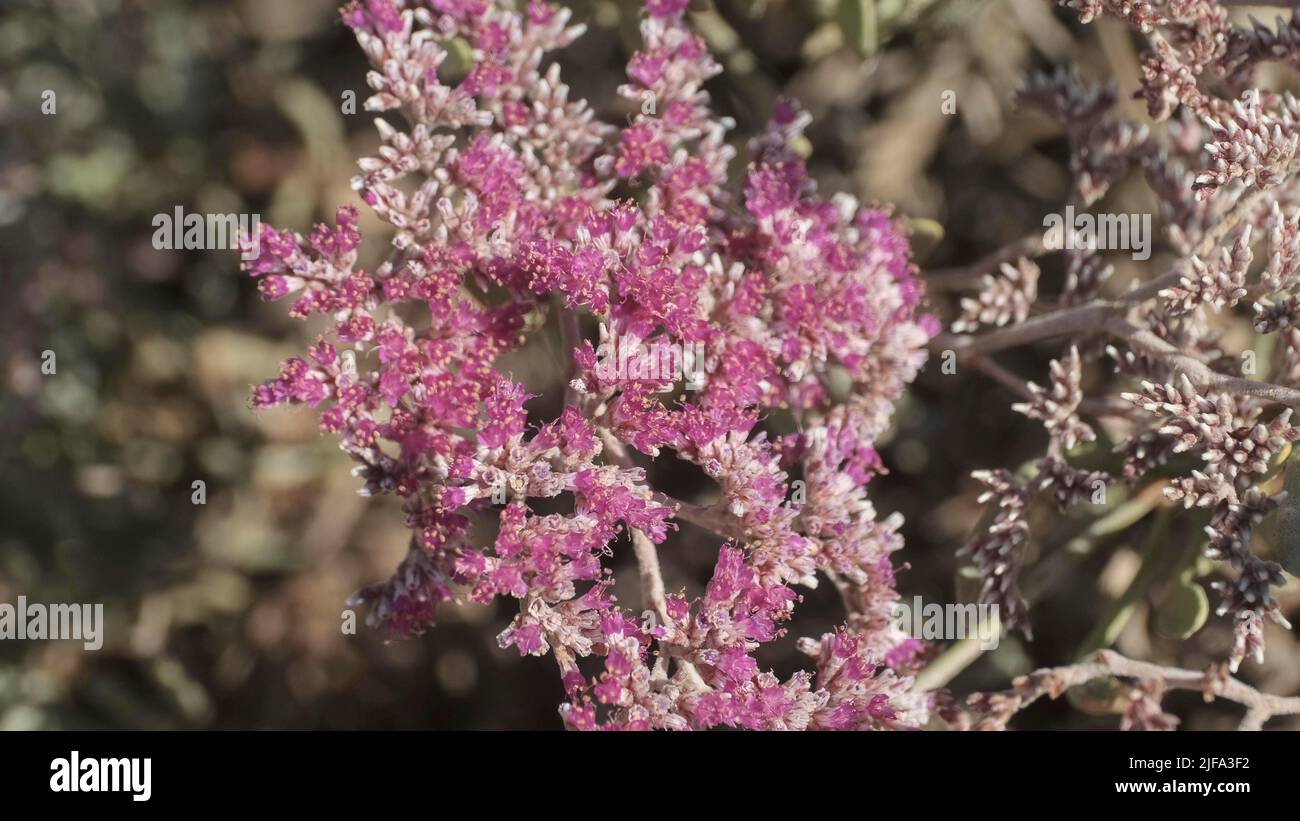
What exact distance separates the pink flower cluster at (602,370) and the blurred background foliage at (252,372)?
2.38 feet

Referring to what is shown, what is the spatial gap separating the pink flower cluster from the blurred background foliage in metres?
0.73

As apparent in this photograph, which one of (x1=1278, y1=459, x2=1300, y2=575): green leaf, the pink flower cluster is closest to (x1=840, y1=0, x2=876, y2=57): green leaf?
the pink flower cluster

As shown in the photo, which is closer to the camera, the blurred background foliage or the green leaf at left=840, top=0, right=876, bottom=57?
the green leaf at left=840, top=0, right=876, bottom=57

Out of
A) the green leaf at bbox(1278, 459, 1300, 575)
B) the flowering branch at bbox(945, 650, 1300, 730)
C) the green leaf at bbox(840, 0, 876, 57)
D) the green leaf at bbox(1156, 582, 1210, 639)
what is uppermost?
the green leaf at bbox(840, 0, 876, 57)

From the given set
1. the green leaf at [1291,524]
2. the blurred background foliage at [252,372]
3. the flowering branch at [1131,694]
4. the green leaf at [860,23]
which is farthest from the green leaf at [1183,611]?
the green leaf at [860,23]

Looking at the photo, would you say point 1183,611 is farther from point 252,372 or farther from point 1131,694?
point 252,372

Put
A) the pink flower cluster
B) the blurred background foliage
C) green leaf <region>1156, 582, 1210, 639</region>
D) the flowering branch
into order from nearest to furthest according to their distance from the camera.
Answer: the pink flower cluster
the flowering branch
green leaf <region>1156, 582, 1210, 639</region>
the blurred background foliage

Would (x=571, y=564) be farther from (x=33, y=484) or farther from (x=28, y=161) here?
(x=28, y=161)

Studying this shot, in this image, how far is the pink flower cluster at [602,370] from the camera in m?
1.58

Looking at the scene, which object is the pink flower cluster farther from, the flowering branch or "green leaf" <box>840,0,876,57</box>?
"green leaf" <box>840,0,876,57</box>

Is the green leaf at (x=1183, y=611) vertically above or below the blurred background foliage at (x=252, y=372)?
below

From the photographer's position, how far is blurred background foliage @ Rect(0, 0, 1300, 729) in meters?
2.54

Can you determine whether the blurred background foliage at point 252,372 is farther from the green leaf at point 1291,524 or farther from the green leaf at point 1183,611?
the green leaf at point 1291,524

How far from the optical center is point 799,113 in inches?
77.0
